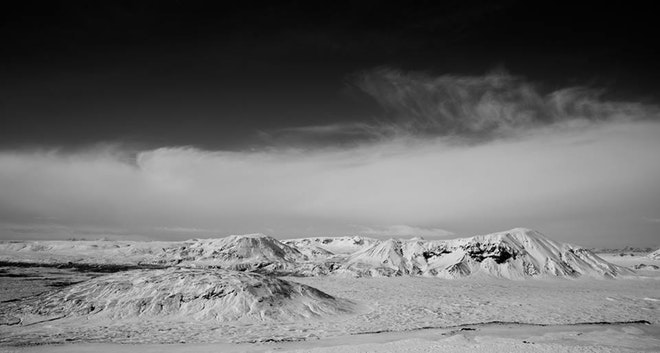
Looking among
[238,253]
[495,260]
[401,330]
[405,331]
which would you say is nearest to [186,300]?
[401,330]

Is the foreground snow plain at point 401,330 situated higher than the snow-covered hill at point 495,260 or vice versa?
the snow-covered hill at point 495,260

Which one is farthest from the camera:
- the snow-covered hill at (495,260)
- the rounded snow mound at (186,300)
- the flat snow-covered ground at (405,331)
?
the snow-covered hill at (495,260)

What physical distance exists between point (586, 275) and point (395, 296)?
3759 cm

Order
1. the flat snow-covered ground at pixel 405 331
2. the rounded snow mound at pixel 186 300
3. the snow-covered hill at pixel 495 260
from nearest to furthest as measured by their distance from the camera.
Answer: the flat snow-covered ground at pixel 405 331, the rounded snow mound at pixel 186 300, the snow-covered hill at pixel 495 260

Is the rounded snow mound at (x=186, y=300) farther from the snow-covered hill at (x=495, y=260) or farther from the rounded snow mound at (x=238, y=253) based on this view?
the rounded snow mound at (x=238, y=253)

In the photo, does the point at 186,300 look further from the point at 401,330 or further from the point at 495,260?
the point at 495,260

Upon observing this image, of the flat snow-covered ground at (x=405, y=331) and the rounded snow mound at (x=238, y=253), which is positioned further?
the rounded snow mound at (x=238, y=253)

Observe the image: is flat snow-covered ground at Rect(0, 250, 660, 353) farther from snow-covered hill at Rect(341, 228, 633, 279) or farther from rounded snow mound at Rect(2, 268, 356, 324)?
snow-covered hill at Rect(341, 228, 633, 279)

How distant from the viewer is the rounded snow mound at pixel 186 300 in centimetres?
2353

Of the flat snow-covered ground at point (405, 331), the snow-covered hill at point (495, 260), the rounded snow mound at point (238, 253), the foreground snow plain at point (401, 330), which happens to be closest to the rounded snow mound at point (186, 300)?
the foreground snow plain at point (401, 330)

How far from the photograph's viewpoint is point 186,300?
24766 mm

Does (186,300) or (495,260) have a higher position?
(495,260)

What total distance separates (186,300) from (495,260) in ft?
156

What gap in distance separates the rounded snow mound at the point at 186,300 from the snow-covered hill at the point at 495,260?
116 feet
